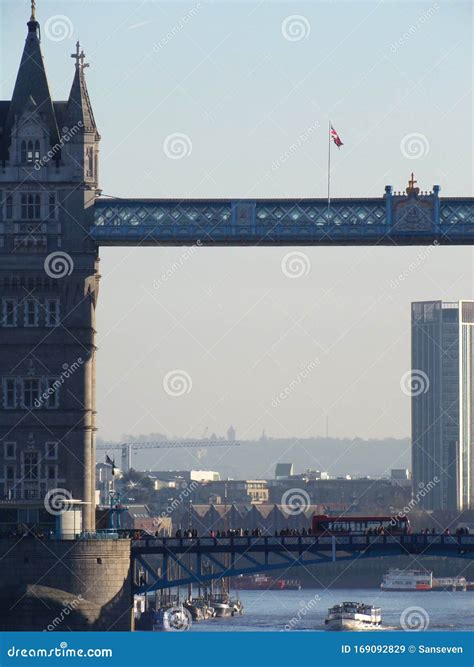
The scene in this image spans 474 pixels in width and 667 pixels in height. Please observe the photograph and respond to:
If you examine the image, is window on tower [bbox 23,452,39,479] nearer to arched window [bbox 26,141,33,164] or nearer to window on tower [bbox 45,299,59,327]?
window on tower [bbox 45,299,59,327]

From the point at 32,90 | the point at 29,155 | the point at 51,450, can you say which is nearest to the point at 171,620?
the point at 51,450

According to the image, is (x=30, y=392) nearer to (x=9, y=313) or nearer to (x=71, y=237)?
(x=9, y=313)

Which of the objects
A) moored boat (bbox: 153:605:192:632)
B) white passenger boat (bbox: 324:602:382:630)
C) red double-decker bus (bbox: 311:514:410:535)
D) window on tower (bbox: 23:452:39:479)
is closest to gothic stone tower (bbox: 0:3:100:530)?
window on tower (bbox: 23:452:39:479)

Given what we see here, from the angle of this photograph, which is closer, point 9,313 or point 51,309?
point 9,313

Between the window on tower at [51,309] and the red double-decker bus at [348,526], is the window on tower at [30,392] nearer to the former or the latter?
the window on tower at [51,309]

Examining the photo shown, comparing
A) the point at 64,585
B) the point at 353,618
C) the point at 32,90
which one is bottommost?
the point at 353,618
